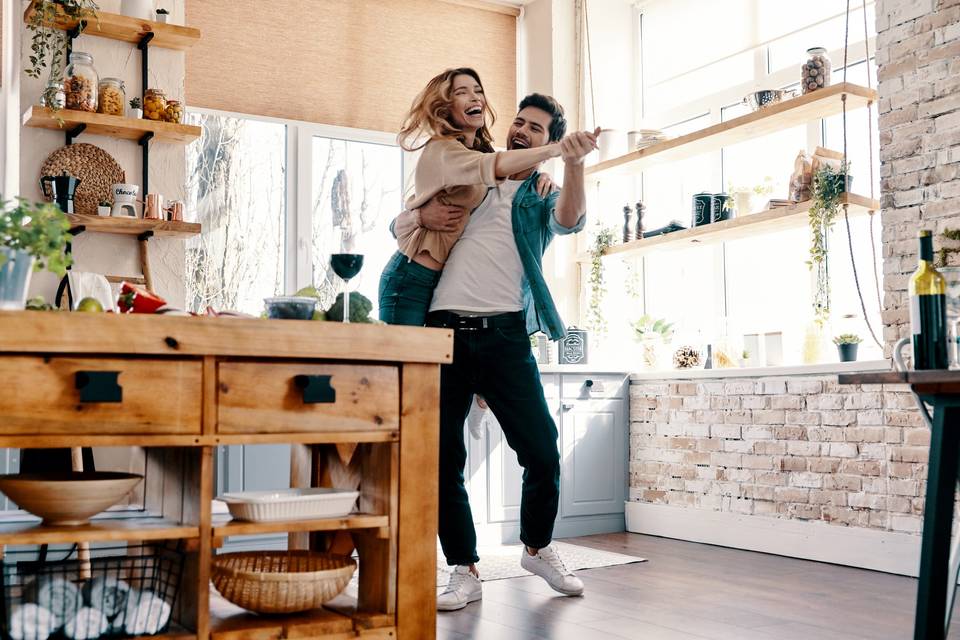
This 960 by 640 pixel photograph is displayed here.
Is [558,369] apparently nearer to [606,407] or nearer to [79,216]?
[606,407]

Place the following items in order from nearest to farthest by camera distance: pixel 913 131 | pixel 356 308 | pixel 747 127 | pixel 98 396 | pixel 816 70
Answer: pixel 98 396 → pixel 356 308 → pixel 913 131 → pixel 816 70 → pixel 747 127

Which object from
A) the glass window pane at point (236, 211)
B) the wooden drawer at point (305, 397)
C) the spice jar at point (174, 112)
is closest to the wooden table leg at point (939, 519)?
the wooden drawer at point (305, 397)

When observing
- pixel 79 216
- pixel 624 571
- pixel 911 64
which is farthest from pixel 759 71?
pixel 79 216

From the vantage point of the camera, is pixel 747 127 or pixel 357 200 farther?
pixel 357 200

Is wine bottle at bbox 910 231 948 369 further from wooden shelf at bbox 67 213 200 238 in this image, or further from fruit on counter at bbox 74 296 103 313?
wooden shelf at bbox 67 213 200 238

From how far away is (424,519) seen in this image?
1.97 metres

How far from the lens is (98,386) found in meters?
1.66

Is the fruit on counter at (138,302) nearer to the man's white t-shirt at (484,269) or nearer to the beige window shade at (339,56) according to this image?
the man's white t-shirt at (484,269)

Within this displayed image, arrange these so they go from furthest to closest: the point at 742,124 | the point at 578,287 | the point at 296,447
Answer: the point at 578,287
the point at 742,124
the point at 296,447

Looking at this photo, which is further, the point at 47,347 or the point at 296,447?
the point at 296,447

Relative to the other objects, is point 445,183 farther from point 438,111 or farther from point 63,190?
point 63,190

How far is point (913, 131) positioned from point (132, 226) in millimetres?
2849

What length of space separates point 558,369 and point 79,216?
83.8 inches

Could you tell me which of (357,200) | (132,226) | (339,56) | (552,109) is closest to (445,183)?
(552,109)
